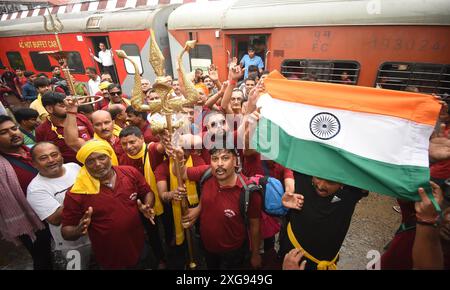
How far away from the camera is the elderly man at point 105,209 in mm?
1945

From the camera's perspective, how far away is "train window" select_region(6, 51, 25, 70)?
11520 mm

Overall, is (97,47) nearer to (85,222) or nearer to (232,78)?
(232,78)

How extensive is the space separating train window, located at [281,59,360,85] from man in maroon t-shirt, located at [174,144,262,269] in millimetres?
3656

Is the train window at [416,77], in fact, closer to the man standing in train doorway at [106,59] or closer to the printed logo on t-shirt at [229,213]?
the printed logo on t-shirt at [229,213]

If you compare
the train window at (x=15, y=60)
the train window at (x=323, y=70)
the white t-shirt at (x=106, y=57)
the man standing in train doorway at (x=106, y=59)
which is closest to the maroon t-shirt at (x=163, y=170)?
the train window at (x=323, y=70)

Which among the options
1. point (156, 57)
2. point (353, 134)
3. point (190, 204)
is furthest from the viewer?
point (190, 204)

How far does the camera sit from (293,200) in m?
1.94

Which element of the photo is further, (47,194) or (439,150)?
(47,194)

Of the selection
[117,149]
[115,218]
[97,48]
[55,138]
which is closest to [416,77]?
[117,149]

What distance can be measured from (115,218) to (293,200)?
151cm

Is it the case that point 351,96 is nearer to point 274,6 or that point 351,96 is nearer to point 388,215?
point 388,215

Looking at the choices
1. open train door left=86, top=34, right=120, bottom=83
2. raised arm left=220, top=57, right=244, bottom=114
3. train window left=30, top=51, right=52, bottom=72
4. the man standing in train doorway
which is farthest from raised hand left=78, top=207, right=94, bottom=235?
train window left=30, top=51, right=52, bottom=72

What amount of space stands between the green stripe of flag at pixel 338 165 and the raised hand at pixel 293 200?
0.23 metres
